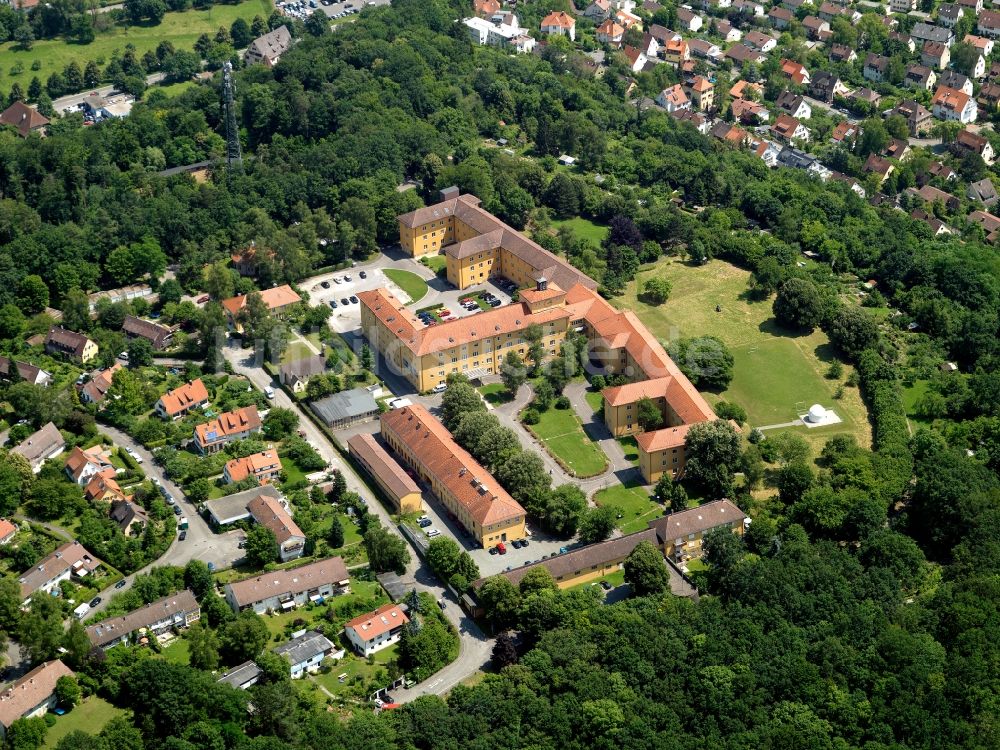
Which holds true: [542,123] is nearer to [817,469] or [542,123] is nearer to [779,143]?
[779,143]

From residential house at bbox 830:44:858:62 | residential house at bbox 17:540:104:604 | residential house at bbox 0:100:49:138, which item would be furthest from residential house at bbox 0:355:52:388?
residential house at bbox 830:44:858:62

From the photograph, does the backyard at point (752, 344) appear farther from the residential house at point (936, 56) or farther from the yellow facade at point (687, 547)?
the residential house at point (936, 56)

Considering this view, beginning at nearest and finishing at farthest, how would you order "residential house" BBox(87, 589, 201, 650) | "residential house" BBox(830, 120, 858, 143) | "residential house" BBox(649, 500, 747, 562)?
"residential house" BBox(87, 589, 201, 650) → "residential house" BBox(649, 500, 747, 562) → "residential house" BBox(830, 120, 858, 143)

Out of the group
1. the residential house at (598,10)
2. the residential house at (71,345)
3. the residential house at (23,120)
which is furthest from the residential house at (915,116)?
the residential house at (23,120)

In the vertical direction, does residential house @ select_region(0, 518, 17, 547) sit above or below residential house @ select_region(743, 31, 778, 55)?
below

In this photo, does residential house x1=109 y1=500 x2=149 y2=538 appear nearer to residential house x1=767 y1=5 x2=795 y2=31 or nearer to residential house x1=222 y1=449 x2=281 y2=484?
residential house x1=222 y1=449 x2=281 y2=484
